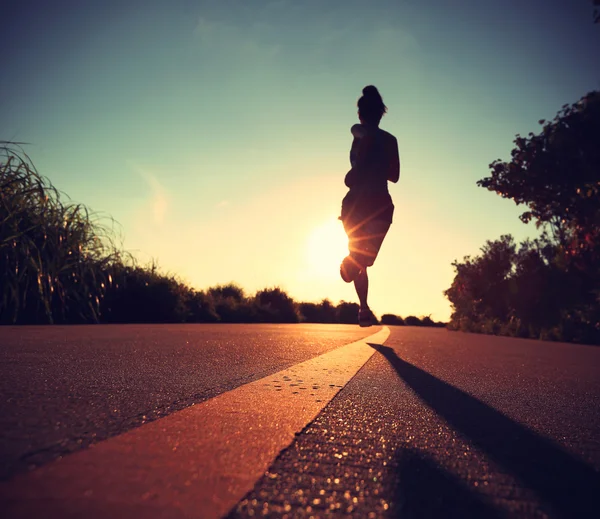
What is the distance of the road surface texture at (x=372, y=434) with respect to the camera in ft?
3.15

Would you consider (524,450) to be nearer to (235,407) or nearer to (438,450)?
(438,450)

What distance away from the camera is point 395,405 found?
204 centimetres

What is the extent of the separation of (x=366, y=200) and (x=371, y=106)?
1175mm

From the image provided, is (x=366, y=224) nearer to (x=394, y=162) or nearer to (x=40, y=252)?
(x=394, y=162)

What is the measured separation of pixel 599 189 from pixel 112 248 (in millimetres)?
10727

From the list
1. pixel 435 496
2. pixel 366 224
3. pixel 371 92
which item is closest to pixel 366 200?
pixel 366 224

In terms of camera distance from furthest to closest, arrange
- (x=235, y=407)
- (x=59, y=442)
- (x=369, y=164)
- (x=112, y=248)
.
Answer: (x=112, y=248)
(x=369, y=164)
(x=235, y=407)
(x=59, y=442)

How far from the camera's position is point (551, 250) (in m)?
16.8

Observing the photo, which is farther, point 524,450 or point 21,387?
point 21,387

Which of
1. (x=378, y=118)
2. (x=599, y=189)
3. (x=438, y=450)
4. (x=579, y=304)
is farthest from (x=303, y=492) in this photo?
(x=579, y=304)

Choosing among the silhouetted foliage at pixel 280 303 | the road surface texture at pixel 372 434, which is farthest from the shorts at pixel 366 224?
the silhouetted foliage at pixel 280 303

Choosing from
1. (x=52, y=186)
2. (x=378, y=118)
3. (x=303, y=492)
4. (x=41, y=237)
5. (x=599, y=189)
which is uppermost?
(x=599, y=189)

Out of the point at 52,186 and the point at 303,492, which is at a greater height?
the point at 52,186

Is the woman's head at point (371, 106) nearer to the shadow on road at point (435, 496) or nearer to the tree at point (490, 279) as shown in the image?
the shadow on road at point (435, 496)
